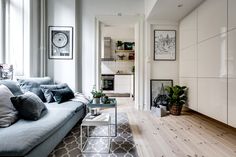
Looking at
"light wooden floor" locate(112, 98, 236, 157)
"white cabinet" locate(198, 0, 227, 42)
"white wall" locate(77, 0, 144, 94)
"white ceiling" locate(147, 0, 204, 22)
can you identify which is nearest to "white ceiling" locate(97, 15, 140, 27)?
"white wall" locate(77, 0, 144, 94)

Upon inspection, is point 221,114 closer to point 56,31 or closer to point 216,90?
point 216,90

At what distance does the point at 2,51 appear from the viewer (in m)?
3.40

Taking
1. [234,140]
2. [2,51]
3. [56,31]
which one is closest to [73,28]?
[56,31]

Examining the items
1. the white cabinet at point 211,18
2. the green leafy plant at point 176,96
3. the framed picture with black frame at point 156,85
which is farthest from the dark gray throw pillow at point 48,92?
the white cabinet at point 211,18

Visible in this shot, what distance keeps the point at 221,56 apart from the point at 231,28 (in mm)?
482

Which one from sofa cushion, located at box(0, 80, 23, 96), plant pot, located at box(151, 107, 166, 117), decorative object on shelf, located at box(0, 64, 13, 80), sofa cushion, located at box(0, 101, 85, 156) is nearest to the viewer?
sofa cushion, located at box(0, 101, 85, 156)

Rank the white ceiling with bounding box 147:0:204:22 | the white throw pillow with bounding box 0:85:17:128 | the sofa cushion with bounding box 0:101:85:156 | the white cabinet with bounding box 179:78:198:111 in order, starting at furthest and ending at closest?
the white cabinet with bounding box 179:78:198:111
the white ceiling with bounding box 147:0:204:22
the white throw pillow with bounding box 0:85:17:128
the sofa cushion with bounding box 0:101:85:156

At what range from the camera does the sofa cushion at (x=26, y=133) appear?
1279 mm

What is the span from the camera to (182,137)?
263cm

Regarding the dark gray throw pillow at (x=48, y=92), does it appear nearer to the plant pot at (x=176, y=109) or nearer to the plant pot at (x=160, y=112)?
the plant pot at (x=160, y=112)

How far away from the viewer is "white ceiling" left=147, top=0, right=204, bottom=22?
3491 millimetres

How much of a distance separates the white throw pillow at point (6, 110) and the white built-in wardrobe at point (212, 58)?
9.90ft

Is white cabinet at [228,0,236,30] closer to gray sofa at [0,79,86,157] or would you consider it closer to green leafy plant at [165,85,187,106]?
green leafy plant at [165,85,187,106]

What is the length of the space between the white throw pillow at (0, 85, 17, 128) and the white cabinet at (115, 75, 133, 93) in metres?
6.00
